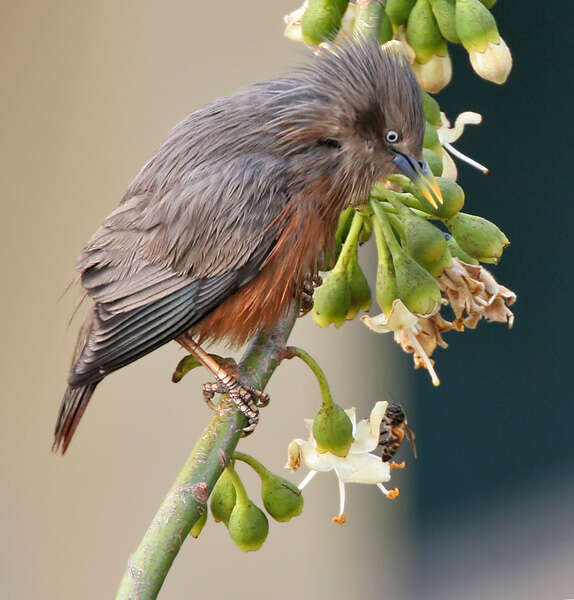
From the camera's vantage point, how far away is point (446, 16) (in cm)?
127

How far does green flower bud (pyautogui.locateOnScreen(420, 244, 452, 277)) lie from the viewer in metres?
1.18

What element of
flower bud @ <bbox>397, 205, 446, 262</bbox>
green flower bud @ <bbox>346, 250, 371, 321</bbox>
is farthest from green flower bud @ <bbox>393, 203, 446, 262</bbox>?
green flower bud @ <bbox>346, 250, 371, 321</bbox>

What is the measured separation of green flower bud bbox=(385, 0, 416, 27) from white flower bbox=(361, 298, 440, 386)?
40cm

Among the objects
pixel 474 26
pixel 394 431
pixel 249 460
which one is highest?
pixel 474 26

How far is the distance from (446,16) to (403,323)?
16.2 inches

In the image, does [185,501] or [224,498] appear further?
[224,498]

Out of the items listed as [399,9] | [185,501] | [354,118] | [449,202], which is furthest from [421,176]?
[185,501]

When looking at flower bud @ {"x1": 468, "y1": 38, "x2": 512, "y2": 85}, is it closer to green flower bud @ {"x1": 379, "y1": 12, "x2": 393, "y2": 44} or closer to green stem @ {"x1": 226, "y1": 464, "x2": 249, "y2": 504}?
green flower bud @ {"x1": 379, "y1": 12, "x2": 393, "y2": 44}

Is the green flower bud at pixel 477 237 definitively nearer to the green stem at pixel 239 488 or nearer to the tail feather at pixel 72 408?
the green stem at pixel 239 488

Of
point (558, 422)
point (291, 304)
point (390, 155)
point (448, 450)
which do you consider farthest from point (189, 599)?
point (390, 155)

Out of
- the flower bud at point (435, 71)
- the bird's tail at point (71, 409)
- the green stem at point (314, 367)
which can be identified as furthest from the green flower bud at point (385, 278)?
the bird's tail at point (71, 409)

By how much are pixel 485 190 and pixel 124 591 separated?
1976 millimetres

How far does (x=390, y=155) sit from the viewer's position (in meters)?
1.25

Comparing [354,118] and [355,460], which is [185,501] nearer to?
[355,460]
